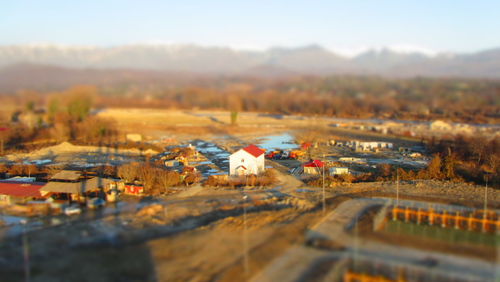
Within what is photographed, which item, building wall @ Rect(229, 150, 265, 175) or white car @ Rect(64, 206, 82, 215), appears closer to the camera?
white car @ Rect(64, 206, 82, 215)

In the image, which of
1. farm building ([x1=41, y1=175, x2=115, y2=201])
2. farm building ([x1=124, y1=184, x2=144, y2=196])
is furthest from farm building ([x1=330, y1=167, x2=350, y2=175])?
farm building ([x1=41, y1=175, x2=115, y2=201])

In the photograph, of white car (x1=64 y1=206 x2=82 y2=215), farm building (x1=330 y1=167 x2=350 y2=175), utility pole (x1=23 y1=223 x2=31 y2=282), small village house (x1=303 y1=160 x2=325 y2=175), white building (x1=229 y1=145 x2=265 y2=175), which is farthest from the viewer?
small village house (x1=303 y1=160 x2=325 y2=175)

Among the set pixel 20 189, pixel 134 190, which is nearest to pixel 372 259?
pixel 134 190

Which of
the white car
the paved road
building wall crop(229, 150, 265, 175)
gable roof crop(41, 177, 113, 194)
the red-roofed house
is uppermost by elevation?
building wall crop(229, 150, 265, 175)

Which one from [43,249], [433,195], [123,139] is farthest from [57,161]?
[433,195]

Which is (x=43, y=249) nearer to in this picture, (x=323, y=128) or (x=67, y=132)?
(x=67, y=132)

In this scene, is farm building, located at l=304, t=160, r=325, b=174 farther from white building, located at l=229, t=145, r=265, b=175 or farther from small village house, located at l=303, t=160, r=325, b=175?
white building, located at l=229, t=145, r=265, b=175

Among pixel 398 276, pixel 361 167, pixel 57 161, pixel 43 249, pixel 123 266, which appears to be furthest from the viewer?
pixel 57 161
